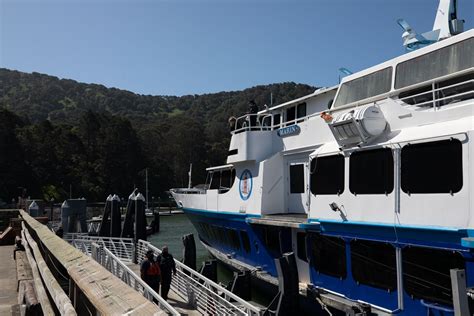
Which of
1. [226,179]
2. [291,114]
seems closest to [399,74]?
[291,114]

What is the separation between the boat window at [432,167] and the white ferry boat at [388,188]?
2 cm

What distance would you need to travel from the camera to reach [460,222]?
7.96 metres

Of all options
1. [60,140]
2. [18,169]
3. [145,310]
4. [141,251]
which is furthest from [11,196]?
[145,310]

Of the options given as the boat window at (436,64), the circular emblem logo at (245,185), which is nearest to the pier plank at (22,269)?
the circular emblem logo at (245,185)

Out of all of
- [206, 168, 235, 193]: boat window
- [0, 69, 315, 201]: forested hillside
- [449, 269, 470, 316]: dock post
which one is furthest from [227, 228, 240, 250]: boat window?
[0, 69, 315, 201]: forested hillside

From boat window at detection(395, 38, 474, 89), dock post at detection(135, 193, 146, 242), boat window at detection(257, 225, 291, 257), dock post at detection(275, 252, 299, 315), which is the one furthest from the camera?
dock post at detection(135, 193, 146, 242)

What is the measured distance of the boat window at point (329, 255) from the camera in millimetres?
10961

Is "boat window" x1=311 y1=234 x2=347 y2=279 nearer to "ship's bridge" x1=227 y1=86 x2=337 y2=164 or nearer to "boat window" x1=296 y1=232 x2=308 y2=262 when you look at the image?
"boat window" x1=296 y1=232 x2=308 y2=262

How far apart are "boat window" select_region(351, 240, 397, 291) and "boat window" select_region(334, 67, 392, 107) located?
4039mm

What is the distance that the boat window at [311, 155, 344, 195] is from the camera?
36.1 ft

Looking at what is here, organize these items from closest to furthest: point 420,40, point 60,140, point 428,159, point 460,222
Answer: point 460,222, point 428,159, point 420,40, point 60,140

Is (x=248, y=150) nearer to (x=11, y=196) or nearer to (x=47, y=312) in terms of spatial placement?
(x=47, y=312)

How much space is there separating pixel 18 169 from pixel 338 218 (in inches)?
2677

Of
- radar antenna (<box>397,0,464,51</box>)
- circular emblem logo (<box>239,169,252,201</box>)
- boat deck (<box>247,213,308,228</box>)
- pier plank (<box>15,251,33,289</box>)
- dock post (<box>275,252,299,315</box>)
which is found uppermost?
radar antenna (<box>397,0,464,51</box>)
